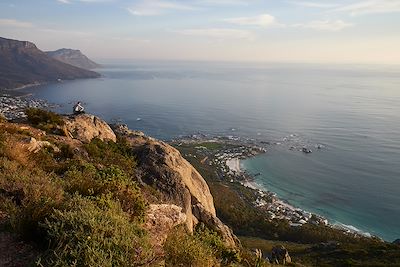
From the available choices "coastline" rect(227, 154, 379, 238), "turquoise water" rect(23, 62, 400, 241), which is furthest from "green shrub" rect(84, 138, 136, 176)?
"turquoise water" rect(23, 62, 400, 241)

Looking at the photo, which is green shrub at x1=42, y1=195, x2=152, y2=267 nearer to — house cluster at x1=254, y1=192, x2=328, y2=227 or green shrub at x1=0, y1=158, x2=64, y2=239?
green shrub at x1=0, y1=158, x2=64, y2=239

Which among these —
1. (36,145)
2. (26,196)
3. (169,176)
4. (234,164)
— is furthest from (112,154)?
(234,164)

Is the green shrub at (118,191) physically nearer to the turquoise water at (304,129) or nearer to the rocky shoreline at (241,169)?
the rocky shoreline at (241,169)

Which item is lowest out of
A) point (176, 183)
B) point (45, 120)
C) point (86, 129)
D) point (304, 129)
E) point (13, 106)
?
point (304, 129)

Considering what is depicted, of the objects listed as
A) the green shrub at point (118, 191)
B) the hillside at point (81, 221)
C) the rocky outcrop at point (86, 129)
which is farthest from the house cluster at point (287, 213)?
the green shrub at point (118, 191)

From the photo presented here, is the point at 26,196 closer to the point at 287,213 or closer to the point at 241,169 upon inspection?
the point at 287,213

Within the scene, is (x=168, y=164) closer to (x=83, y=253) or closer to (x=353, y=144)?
(x=83, y=253)
